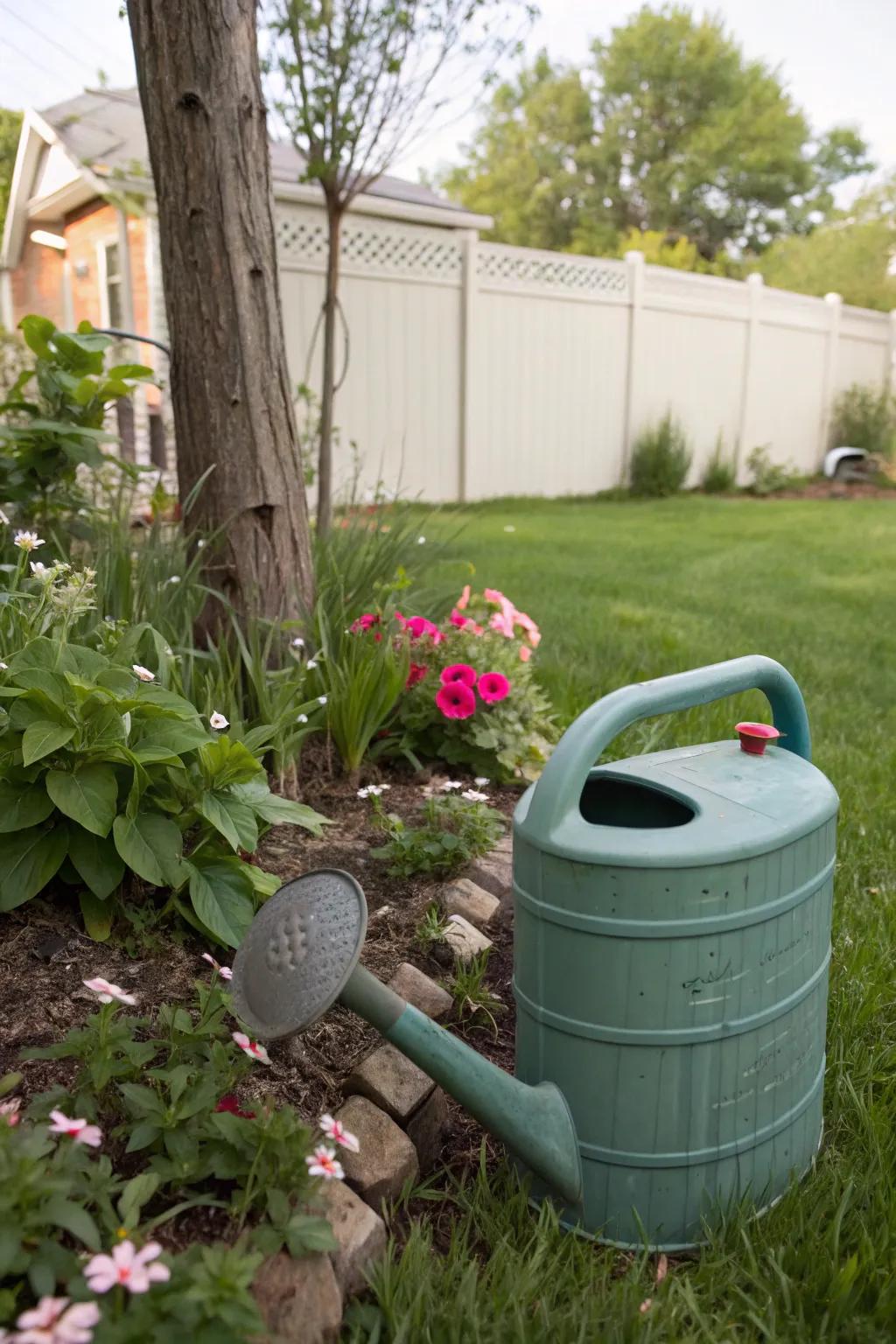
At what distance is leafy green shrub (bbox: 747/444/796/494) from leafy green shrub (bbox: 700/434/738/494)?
1.27ft

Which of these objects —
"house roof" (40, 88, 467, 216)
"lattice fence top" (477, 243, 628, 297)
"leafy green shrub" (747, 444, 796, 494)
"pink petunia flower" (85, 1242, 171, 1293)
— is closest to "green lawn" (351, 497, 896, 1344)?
"pink petunia flower" (85, 1242, 171, 1293)

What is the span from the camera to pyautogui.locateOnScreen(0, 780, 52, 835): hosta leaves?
1.54 metres

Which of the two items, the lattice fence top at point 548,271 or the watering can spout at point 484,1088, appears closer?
the watering can spout at point 484,1088

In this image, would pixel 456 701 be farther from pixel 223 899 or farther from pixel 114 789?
pixel 114 789

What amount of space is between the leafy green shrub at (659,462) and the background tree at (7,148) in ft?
27.3

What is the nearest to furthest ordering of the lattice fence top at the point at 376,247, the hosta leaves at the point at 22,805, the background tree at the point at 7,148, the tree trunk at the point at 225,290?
the hosta leaves at the point at 22,805 → the tree trunk at the point at 225,290 → the lattice fence top at the point at 376,247 → the background tree at the point at 7,148

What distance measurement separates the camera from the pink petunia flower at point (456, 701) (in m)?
2.51

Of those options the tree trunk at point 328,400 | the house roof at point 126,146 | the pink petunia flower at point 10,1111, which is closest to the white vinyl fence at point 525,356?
the house roof at point 126,146

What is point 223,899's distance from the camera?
1655 millimetres

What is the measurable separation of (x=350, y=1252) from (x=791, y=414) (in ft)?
45.9

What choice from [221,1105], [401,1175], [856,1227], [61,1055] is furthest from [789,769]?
[61,1055]

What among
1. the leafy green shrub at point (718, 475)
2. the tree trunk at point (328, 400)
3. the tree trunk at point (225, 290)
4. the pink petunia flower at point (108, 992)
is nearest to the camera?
the pink petunia flower at point (108, 992)

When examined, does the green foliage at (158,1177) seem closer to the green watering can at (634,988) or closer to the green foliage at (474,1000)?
the green watering can at (634,988)

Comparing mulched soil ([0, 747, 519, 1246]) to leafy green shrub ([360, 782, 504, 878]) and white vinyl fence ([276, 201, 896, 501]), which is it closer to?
leafy green shrub ([360, 782, 504, 878])
